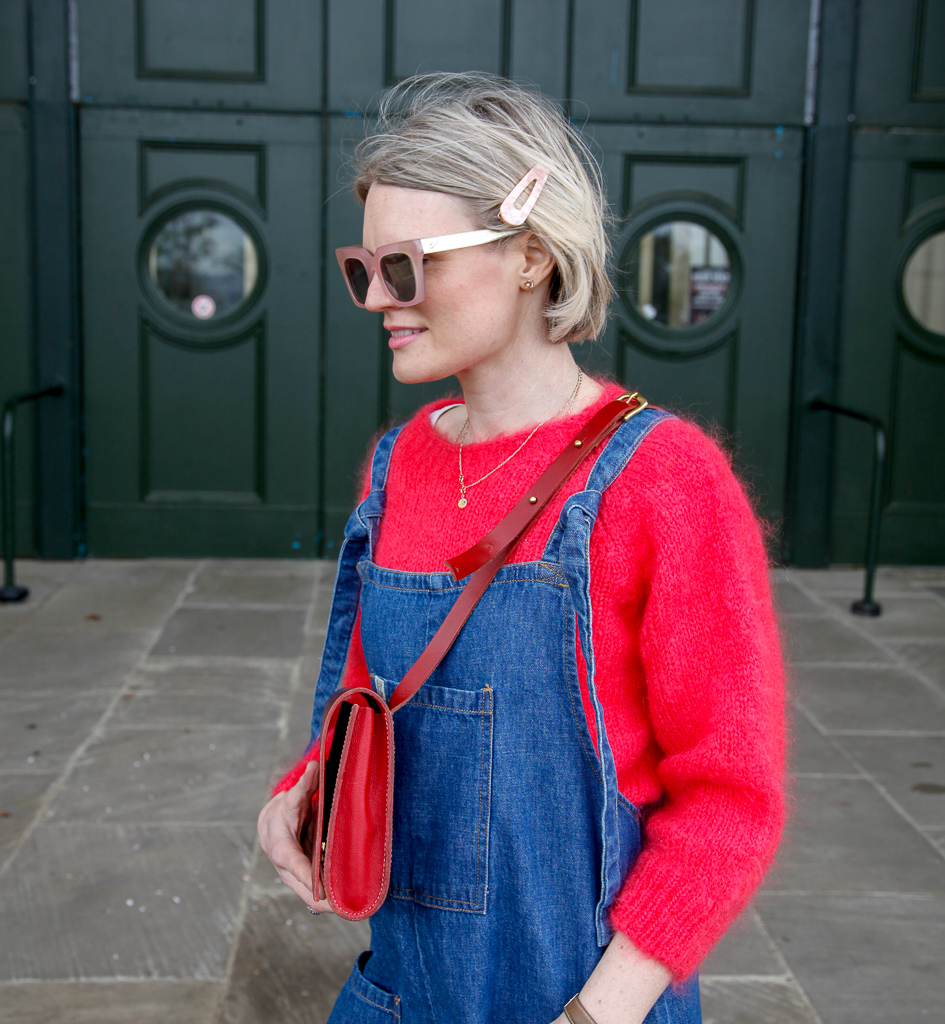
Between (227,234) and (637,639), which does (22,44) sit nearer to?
(227,234)

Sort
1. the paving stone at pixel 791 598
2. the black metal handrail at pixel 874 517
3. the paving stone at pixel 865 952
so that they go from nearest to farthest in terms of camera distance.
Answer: the paving stone at pixel 865 952
the black metal handrail at pixel 874 517
the paving stone at pixel 791 598

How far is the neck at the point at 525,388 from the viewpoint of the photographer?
1431 millimetres

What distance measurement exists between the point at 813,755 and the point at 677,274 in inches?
130

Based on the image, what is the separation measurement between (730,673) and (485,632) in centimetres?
28

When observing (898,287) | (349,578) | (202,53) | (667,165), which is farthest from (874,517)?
(349,578)

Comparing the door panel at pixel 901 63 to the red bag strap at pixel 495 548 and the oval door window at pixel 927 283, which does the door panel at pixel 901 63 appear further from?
the red bag strap at pixel 495 548

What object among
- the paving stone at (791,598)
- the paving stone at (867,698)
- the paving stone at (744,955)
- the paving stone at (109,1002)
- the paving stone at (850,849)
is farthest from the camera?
the paving stone at (791,598)

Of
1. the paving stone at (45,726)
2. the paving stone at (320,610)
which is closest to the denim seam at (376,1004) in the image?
the paving stone at (45,726)

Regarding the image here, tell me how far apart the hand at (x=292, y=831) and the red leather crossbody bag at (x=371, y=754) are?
127 millimetres

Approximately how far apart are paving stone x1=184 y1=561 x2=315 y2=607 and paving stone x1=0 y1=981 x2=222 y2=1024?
Result: 3061mm

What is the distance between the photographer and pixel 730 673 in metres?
1.22

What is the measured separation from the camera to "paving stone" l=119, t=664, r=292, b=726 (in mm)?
4078

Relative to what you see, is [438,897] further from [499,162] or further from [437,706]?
[499,162]

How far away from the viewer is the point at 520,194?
130 cm
